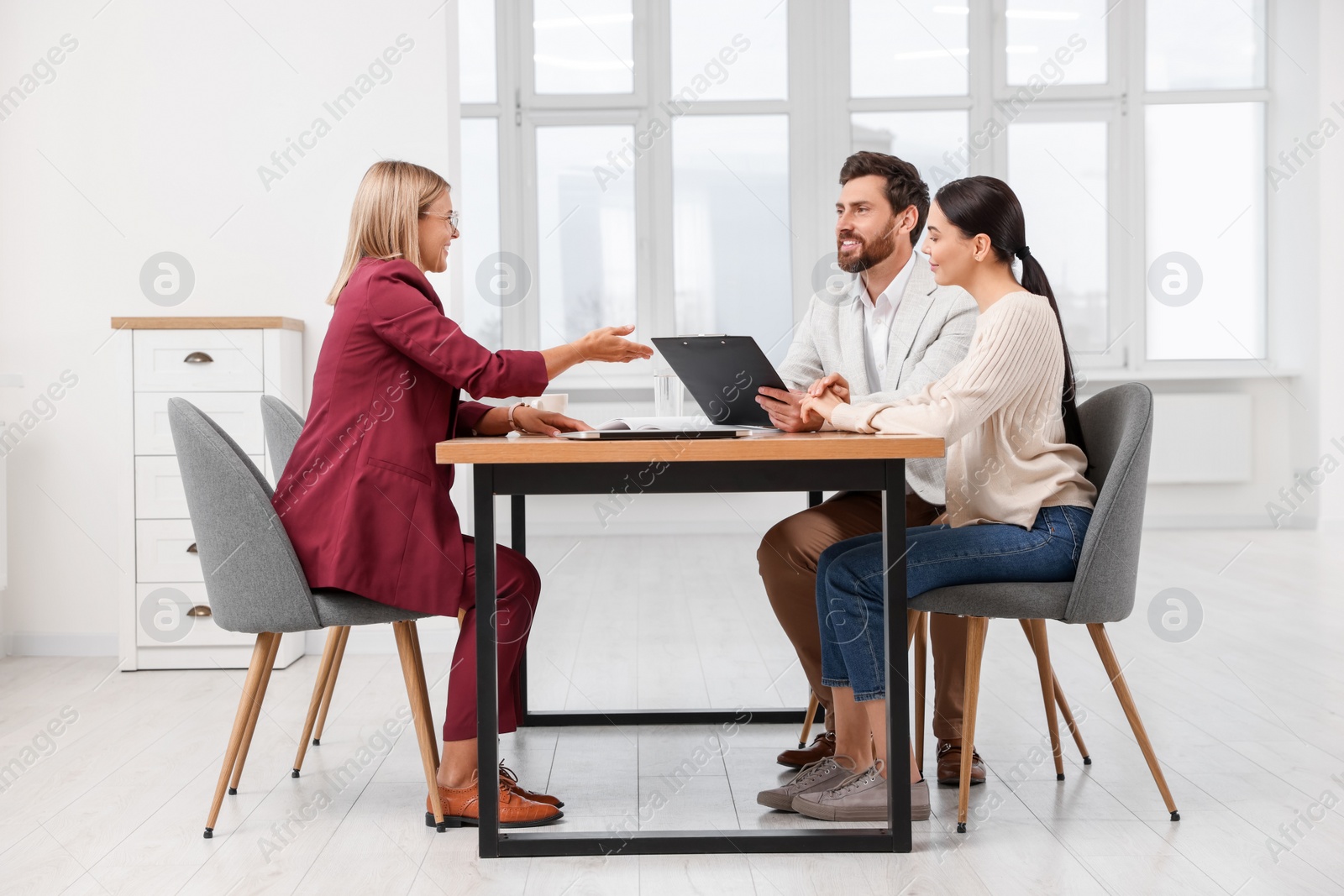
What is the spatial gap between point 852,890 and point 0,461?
2810 millimetres

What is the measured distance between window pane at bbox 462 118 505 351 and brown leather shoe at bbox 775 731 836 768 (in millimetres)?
4331

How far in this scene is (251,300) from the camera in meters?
3.33

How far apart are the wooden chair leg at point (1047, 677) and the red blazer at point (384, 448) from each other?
1.04 m

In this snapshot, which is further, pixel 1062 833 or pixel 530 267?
pixel 530 267

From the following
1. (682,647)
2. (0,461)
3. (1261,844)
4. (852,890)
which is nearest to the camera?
(852,890)

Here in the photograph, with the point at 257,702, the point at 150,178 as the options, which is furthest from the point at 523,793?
the point at 150,178

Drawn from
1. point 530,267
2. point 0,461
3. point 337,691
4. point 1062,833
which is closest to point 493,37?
point 530,267

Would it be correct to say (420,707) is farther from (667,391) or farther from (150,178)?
(150,178)

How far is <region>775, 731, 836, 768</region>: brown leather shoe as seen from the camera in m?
2.25

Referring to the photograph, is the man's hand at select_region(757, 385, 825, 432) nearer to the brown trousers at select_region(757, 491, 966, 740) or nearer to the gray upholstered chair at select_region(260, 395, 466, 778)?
the brown trousers at select_region(757, 491, 966, 740)

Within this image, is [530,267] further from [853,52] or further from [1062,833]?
[1062,833]

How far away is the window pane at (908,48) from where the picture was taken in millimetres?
6277

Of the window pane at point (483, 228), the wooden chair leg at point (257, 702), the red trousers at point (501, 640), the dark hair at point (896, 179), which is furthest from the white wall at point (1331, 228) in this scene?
the wooden chair leg at point (257, 702)

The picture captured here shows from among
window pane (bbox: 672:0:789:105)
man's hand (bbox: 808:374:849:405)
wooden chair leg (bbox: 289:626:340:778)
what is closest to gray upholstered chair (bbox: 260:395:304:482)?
wooden chair leg (bbox: 289:626:340:778)
